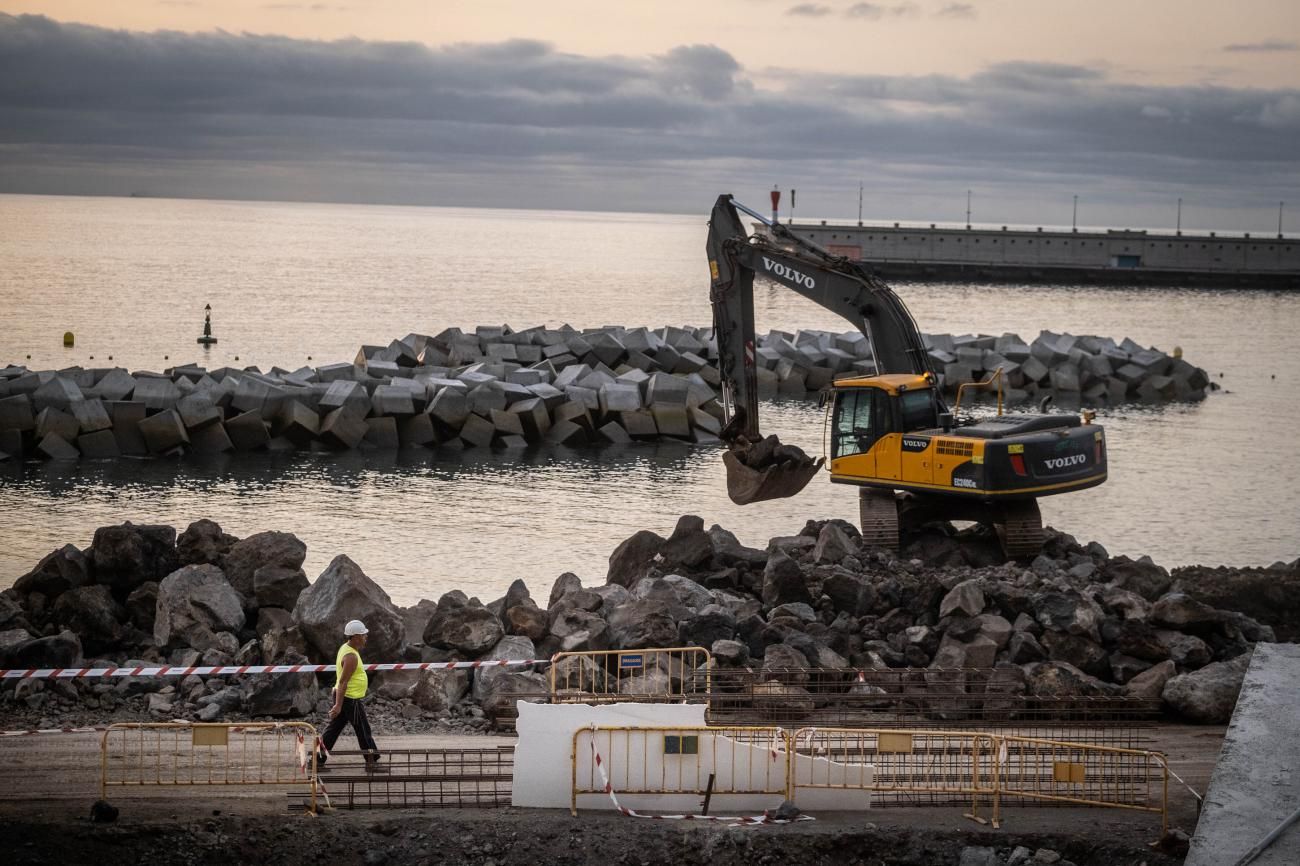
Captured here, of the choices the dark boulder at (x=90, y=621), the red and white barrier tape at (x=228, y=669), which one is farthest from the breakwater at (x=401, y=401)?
the red and white barrier tape at (x=228, y=669)

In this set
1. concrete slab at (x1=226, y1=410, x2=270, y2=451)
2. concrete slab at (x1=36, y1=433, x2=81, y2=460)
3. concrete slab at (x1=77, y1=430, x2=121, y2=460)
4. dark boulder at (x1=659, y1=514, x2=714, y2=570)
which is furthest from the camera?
concrete slab at (x1=226, y1=410, x2=270, y2=451)

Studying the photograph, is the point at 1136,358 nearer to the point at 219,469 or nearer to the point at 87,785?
the point at 219,469

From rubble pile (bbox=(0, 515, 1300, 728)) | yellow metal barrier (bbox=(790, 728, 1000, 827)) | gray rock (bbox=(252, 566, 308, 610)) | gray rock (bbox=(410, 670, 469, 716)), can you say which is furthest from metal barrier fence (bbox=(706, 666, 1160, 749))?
gray rock (bbox=(252, 566, 308, 610))

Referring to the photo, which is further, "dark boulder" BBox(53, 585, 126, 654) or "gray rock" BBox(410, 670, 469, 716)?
"dark boulder" BBox(53, 585, 126, 654)

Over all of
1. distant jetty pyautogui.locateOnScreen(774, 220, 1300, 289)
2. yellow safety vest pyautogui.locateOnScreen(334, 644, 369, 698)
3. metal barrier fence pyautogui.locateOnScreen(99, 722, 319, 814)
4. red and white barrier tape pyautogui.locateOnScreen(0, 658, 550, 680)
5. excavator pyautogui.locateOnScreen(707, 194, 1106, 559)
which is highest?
distant jetty pyautogui.locateOnScreen(774, 220, 1300, 289)

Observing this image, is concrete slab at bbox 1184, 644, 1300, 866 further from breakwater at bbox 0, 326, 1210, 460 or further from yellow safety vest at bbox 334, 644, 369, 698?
breakwater at bbox 0, 326, 1210, 460

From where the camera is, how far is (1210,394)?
47031mm

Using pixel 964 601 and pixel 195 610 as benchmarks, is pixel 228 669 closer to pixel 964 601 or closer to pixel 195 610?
pixel 195 610

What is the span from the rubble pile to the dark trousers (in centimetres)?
169

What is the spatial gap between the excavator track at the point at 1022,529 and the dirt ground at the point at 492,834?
362 inches

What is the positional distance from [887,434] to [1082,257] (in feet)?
303

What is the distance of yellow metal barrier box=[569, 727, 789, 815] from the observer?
369 inches

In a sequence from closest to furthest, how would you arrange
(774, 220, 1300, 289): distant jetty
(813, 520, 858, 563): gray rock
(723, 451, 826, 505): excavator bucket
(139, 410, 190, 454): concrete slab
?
1. (813, 520, 858, 563): gray rock
2. (723, 451, 826, 505): excavator bucket
3. (139, 410, 190, 454): concrete slab
4. (774, 220, 1300, 289): distant jetty

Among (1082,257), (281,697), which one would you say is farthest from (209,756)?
(1082,257)
